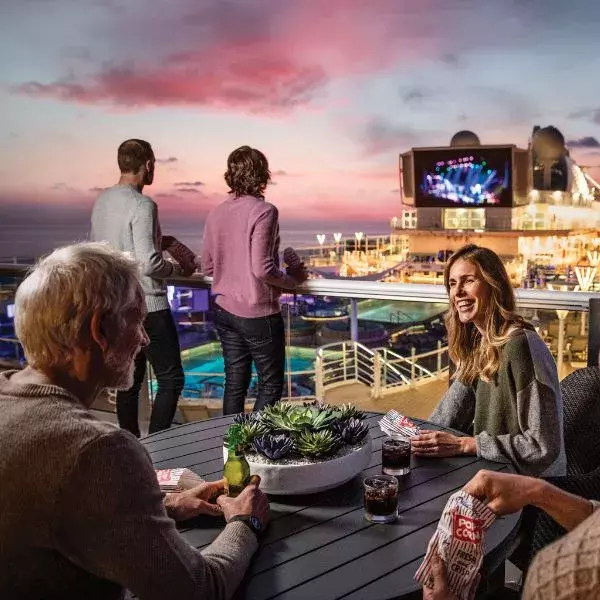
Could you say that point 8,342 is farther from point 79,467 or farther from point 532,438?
point 79,467

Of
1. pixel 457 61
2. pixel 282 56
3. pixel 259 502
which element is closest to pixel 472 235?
pixel 457 61

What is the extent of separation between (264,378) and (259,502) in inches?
69.4

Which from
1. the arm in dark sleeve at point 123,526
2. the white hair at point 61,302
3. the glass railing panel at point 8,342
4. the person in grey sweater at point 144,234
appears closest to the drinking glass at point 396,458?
the arm in dark sleeve at point 123,526

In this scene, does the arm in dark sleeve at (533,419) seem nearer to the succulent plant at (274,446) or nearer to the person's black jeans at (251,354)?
the succulent plant at (274,446)

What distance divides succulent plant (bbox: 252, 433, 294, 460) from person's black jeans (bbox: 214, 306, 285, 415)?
1588mm

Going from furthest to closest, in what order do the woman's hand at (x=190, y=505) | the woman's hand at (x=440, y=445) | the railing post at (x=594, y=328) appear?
the railing post at (x=594, y=328) < the woman's hand at (x=440, y=445) < the woman's hand at (x=190, y=505)

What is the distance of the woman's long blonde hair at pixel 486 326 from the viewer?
196 centimetres

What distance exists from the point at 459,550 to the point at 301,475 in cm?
42

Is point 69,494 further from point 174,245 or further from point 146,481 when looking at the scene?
point 174,245

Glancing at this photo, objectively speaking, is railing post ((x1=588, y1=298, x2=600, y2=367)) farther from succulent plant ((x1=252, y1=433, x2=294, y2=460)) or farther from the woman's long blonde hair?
succulent plant ((x1=252, y1=433, x2=294, y2=460))

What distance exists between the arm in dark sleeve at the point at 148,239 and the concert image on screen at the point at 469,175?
17.8m

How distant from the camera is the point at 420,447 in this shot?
69.4 inches

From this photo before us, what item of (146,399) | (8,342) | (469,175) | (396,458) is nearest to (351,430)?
(396,458)

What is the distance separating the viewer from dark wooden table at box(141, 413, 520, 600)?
1148 mm
